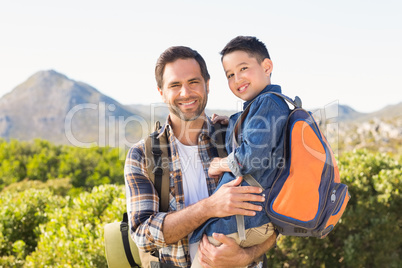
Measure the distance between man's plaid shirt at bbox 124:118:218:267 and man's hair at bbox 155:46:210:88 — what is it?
0.52 m

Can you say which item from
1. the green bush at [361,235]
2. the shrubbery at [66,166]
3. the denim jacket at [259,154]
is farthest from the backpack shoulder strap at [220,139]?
the shrubbery at [66,166]

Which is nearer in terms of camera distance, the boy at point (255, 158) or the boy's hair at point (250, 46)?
the boy at point (255, 158)

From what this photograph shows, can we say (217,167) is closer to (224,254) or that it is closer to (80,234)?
(224,254)

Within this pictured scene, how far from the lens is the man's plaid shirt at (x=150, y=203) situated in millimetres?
2027

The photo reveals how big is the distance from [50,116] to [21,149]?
591 ft

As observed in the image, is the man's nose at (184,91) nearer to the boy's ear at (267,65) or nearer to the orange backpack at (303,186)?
the boy's ear at (267,65)

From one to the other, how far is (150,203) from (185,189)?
0.28 meters

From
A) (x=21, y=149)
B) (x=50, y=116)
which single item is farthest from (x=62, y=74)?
(x=21, y=149)

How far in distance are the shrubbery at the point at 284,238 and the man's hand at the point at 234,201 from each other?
196cm

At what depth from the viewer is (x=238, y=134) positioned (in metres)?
2.22

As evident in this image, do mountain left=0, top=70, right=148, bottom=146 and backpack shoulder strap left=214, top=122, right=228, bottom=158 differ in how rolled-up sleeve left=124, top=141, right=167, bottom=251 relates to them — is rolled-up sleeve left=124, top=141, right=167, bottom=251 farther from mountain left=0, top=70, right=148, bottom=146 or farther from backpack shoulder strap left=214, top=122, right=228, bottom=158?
mountain left=0, top=70, right=148, bottom=146

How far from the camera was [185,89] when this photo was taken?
7.64ft

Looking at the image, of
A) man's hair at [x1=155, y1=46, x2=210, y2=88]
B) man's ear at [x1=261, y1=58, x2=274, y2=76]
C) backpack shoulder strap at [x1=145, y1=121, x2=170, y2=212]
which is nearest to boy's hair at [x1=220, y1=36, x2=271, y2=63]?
man's ear at [x1=261, y1=58, x2=274, y2=76]

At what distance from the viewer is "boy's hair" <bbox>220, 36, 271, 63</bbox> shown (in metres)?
2.38
